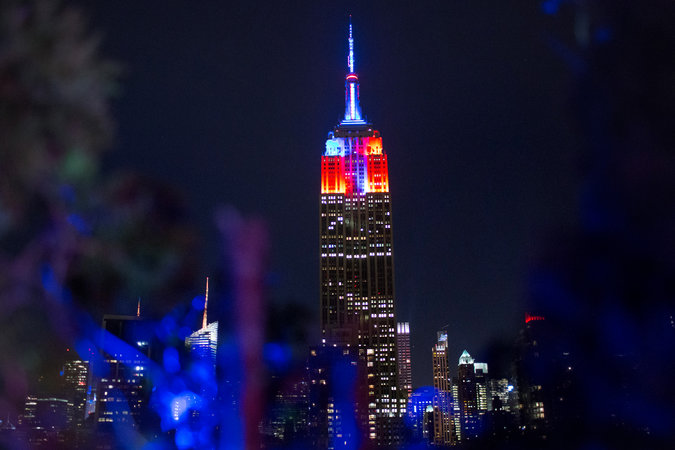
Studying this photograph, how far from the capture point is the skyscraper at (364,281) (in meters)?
52.6

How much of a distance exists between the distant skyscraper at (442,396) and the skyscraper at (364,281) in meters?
11.9

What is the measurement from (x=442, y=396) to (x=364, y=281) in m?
36.5

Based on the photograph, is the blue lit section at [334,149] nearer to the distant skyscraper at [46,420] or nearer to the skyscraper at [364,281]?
the skyscraper at [364,281]

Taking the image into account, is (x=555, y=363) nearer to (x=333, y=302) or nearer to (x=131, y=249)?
(x=131, y=249)

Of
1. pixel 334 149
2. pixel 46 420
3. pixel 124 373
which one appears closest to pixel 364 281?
pixel 334 149

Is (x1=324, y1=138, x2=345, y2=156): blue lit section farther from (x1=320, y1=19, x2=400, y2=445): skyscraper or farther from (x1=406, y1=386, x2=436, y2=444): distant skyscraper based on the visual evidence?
(x1=406, y1=386, x2=436, y2=444): distant skyscraper

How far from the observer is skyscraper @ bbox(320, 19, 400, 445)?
5259 centimetres

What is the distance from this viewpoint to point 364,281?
53.8 m

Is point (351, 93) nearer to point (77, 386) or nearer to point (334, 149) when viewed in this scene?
point (334, 149)

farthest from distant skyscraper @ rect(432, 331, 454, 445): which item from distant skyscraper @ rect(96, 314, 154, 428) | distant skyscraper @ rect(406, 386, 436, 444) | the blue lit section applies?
distant skyscraper @ rect(96, 314, 154, 428)

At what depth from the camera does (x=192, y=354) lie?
3528 centimetres

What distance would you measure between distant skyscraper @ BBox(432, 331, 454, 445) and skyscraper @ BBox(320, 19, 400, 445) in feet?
39.0

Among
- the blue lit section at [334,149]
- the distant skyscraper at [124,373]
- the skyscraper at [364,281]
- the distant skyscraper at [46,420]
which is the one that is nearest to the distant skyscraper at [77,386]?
the distant skyscraper at [46,420]

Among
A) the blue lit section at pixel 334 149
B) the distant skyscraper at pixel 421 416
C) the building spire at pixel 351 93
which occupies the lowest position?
the distant skyscraper at pixel 421 416
